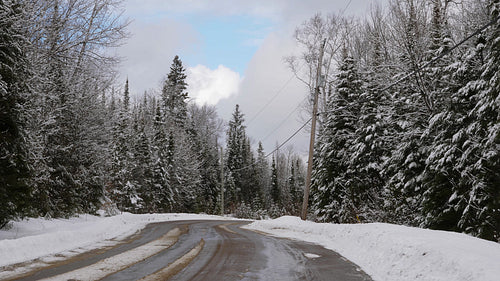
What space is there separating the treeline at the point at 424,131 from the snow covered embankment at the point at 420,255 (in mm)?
4513

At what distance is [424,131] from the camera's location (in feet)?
49.7

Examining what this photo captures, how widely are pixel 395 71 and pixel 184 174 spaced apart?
35486 millimetres

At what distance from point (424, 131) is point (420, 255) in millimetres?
10425

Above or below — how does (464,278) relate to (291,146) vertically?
below

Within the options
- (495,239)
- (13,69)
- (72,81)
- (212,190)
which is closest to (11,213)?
(13,69)

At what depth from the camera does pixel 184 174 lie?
49.5 meters

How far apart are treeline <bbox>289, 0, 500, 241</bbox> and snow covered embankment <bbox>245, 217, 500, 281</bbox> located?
451 cm

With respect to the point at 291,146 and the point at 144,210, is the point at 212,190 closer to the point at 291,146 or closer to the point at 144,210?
the point at 144,210

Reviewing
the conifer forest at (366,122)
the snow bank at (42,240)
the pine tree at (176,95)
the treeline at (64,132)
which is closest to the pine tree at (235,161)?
the pine tree at (176,95)

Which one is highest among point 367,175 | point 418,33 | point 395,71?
point 418,33

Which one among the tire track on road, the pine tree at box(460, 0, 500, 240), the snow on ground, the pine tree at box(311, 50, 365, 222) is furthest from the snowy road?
the pine tree at box(311, 50, 365, 222)

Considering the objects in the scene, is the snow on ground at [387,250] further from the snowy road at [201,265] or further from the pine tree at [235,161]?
the pine tree at [235,161]

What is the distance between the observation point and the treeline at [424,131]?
11.2 meters

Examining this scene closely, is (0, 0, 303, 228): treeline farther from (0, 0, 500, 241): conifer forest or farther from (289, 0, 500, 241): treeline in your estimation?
(289, 0, 500, 241): treeline
